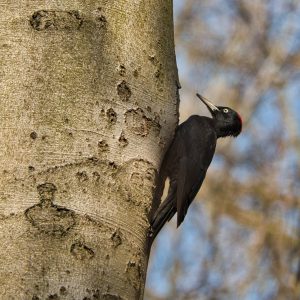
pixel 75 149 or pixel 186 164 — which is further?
pixel 186 164

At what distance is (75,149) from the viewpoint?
241 centimetres

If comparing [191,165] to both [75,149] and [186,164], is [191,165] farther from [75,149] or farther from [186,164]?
[75,149]

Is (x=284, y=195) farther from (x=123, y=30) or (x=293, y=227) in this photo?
(x=123, y=30)

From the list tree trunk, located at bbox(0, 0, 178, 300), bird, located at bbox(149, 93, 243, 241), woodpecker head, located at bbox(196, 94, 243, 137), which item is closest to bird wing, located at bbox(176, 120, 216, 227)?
bird, located at bbox(149, 93, 243, 241)

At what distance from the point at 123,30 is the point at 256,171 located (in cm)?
921

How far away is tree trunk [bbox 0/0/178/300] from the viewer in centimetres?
227

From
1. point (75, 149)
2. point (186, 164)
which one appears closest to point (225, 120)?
point (186, 164)

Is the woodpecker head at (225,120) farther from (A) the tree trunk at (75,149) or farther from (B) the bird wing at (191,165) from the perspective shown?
(A) the tree trunk at (75,149)

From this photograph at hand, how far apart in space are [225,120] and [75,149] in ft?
9.60

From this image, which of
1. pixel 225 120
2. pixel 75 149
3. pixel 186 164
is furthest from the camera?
pixel 225 120

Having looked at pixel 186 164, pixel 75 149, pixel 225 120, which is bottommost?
pixel 75 149

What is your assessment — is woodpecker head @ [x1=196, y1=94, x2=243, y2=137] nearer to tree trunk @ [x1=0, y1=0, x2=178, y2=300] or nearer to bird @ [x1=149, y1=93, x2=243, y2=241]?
bird @ [x1=149, y1=93, x2=243, y2=241]

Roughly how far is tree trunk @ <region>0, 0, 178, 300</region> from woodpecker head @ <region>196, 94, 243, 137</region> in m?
2.44

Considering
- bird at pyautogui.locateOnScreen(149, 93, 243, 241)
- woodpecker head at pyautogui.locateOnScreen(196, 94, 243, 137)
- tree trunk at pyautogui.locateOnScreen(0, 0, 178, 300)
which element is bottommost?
tree trunk at pyautogui.locateOnScreen(0, 0, 178, 300)
